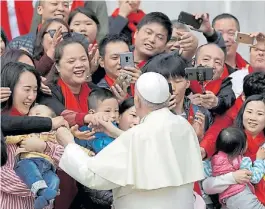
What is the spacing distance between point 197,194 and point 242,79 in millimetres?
1583

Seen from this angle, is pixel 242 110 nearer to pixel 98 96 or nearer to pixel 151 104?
pixel 98 96

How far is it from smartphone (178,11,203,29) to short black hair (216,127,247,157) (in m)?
0.99

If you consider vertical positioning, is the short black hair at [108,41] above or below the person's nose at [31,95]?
above

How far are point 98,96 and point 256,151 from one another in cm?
120

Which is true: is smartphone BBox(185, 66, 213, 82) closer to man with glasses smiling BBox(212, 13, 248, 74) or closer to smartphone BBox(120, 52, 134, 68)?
smartphone BBox(120, 52, 134, 68)

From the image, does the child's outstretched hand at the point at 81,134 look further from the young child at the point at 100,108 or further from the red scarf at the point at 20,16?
the red scarf at the point at 20,16

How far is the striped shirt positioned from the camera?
241 inches

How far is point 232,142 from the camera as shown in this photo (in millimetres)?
7035

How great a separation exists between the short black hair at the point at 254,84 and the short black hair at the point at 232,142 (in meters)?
0.57

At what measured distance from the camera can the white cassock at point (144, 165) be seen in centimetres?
591

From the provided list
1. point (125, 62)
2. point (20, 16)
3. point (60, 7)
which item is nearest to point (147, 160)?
point (125, 62)

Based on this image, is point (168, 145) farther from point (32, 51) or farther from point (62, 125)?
point (32, 51)

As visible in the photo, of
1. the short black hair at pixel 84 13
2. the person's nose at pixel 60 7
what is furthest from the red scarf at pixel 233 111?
the person's nose at pixel 60 7

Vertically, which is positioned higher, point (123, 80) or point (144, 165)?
point (123, 80)
